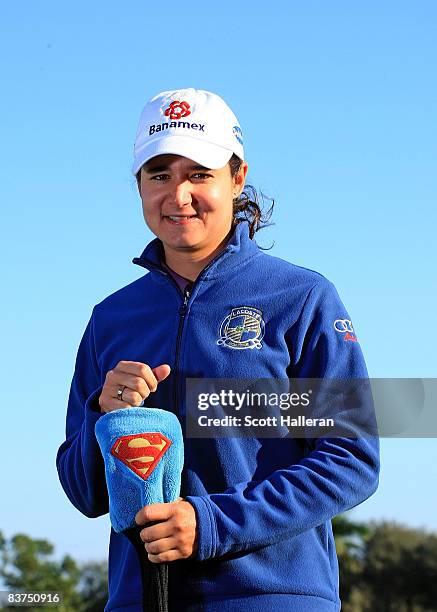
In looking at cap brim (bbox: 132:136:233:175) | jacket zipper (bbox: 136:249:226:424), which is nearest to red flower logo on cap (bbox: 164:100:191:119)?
cap brim (bbox: 132:136:233:175)

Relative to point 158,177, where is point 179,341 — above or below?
below

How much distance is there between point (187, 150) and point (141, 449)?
1.03 metres

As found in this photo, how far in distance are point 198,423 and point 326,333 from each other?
1.67 feet

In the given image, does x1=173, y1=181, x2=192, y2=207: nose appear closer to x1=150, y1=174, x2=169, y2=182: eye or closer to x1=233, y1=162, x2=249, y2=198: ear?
x1=150, y1=174, x2=169, y2=182: eye

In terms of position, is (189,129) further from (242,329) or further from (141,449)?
(141,449)

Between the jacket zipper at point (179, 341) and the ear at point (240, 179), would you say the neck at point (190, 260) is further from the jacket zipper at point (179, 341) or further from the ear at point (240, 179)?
the ear at point (240, 179)

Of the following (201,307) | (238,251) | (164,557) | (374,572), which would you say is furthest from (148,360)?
(374,572)

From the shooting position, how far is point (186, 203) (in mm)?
3758

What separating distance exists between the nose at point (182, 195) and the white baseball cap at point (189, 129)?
105mm

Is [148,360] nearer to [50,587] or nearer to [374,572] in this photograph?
[374,572]

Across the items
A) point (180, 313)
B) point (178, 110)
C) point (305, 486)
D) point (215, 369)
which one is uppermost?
point (178, 110)

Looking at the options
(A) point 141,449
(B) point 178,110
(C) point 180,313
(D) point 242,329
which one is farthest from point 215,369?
(B) point 178,110

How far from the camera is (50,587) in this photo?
46.4 meters

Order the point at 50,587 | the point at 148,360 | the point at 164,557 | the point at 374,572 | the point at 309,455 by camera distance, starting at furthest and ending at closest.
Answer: the point at 50,587 < the point at 374,572 < the point at 148,360 < the point at 309,455 < the point at 164,557
